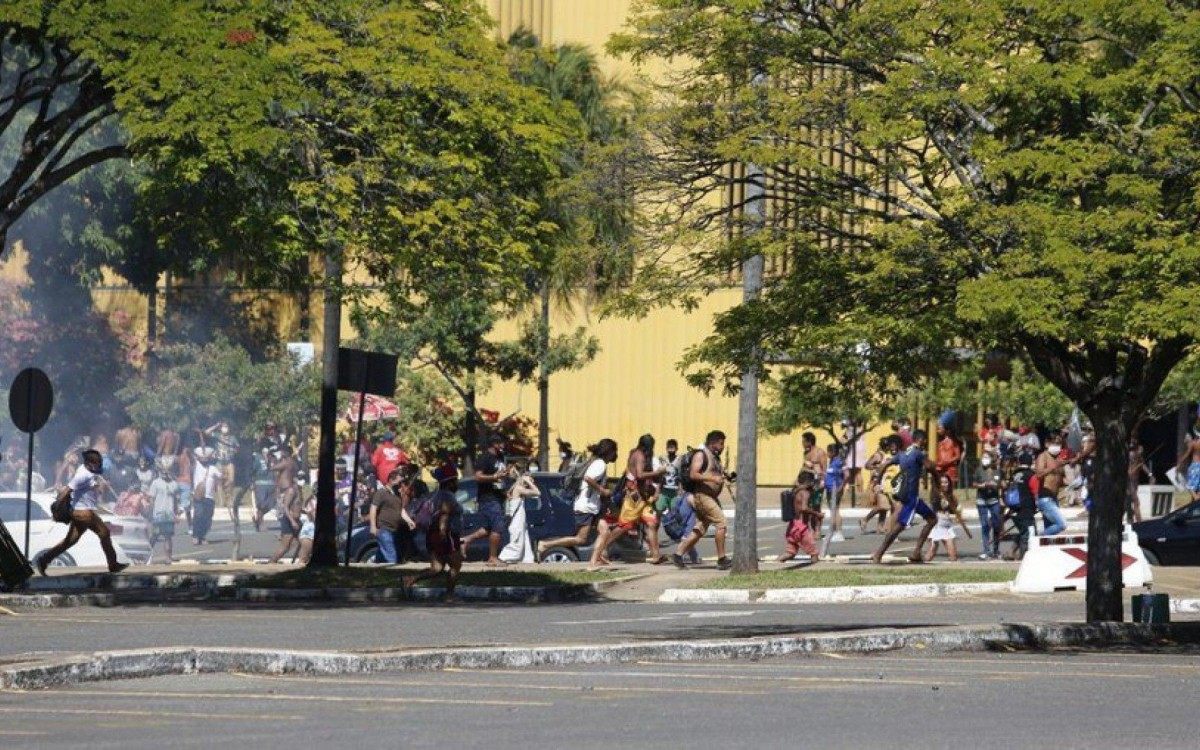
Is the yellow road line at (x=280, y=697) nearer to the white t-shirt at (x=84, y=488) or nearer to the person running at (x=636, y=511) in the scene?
the white t-shirt at (x=84, y=488)

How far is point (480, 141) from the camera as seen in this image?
20984 mm

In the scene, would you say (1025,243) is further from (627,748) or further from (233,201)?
(233,201)

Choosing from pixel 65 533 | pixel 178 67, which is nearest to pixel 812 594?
pixel 178 67

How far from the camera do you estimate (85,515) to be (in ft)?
76.7

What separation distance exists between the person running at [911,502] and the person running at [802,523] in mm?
827

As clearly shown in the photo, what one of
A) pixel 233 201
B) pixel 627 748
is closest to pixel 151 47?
pixel 233 201

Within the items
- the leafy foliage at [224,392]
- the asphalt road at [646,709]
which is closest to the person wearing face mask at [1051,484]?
the asphalt road at [646,709]

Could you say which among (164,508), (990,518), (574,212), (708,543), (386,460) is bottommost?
(708,543)

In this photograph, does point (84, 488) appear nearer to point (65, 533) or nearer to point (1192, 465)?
point (65, 533)

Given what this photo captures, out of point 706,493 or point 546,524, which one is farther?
point 546,524

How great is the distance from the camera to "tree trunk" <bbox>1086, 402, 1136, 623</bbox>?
1709cm

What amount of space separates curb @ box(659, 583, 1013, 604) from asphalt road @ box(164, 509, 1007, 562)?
19.7 ft

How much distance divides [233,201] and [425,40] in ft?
7.92

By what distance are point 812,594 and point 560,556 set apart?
6112 mm
